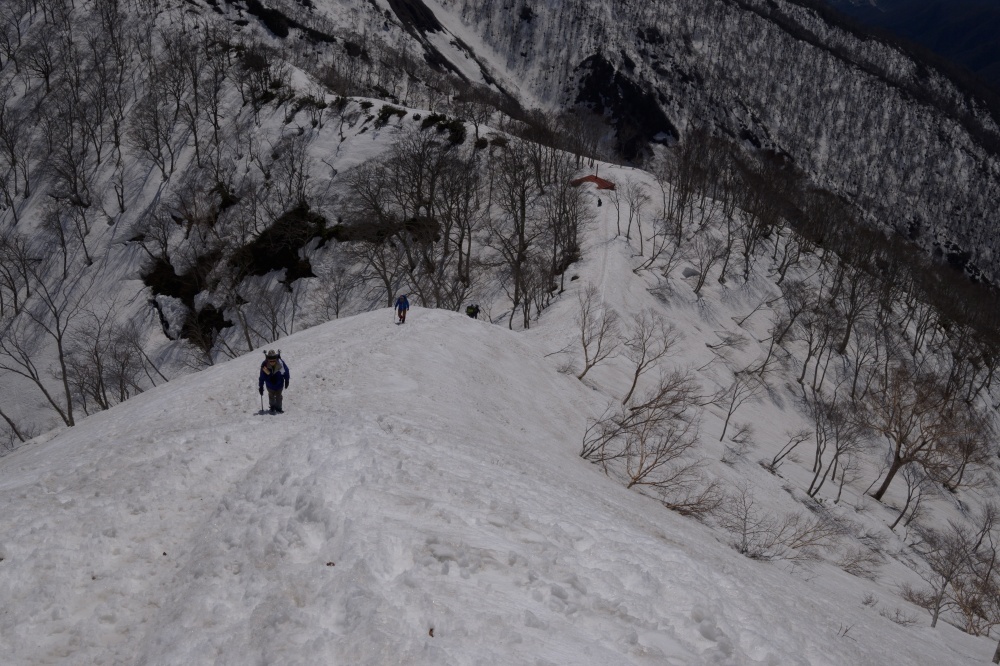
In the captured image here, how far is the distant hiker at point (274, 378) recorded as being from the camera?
12773mm

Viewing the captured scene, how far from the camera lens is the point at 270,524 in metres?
7.06

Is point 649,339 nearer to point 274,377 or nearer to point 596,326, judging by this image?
point 596,326

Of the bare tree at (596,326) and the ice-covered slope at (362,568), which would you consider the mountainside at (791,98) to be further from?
the ice-covered slope at (362,568)

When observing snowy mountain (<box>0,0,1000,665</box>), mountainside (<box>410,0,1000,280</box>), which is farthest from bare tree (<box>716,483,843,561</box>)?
mountainside (<box>410,0,1000,280</box>)

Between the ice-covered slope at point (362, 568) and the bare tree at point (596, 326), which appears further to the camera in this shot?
the bare tree at point (596, 326)

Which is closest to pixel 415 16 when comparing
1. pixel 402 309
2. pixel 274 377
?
pixel 402 309

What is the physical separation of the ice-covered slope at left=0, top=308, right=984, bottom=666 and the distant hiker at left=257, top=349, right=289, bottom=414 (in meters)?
0.59

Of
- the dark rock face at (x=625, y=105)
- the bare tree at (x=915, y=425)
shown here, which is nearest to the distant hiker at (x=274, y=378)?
the bare tree at (x=915, y=425)

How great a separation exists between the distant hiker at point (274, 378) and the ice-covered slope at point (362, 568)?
1.94 ft

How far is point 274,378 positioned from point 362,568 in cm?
825

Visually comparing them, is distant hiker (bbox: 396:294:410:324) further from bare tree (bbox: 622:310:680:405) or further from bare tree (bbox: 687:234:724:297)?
bare tree (bbox: 687:234:724:297)

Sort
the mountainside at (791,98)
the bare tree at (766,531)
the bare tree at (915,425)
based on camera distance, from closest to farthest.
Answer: the bare tree at (766,531) → the bare tree at (915,425) → the mountainside at (791,98)

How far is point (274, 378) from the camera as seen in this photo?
42.5 ft

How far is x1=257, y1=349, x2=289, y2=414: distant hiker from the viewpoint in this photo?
1277 cm
